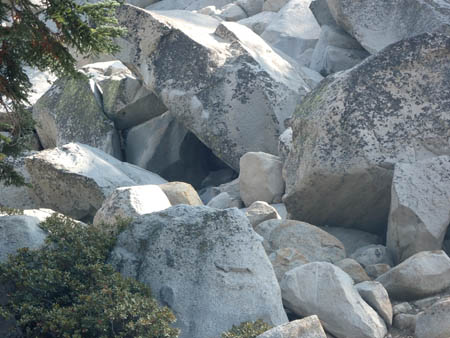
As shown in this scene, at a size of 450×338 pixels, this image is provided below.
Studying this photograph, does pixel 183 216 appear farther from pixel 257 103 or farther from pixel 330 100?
pixel 257 103

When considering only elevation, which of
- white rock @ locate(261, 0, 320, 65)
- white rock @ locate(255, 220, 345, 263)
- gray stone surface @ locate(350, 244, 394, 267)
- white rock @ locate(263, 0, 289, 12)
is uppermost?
white rock @ locate(263, 0, 289, 12)

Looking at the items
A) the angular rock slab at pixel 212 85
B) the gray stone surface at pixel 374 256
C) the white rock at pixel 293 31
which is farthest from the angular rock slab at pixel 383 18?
the gray stone surface at pixel 374 256

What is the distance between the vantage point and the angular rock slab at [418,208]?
621 centimetres

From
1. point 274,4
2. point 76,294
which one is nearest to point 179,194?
point 76,294

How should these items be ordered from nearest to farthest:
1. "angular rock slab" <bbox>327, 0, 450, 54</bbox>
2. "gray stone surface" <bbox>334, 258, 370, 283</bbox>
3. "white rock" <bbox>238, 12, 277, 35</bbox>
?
"gray stone surface" <bbox>334, 258, 370, 283</bbox> < "angular rock slab" <bbox>327, 0, 450, 54</bbox> < "white rock" <bbox>238, 12, 277, 35</bbox>

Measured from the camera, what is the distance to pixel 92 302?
438 centimetres

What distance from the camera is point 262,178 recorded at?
7926 millimetres

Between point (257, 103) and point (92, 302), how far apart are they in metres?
5.21

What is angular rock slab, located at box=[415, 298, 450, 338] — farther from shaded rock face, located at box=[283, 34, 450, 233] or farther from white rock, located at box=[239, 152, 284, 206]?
white rock, located at box=[239, 152, 284, 206]

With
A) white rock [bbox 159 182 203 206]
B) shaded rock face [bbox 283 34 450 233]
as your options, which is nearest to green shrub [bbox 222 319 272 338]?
shaded rock face [bbox 283 34 450 233]

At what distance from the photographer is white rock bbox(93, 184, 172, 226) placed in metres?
5.95

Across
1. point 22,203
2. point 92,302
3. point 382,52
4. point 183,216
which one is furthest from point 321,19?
point 92,302

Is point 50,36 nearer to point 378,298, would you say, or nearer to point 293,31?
point 378,298

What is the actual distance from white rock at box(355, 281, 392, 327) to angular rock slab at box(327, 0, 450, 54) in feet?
18.4
